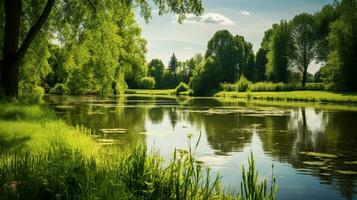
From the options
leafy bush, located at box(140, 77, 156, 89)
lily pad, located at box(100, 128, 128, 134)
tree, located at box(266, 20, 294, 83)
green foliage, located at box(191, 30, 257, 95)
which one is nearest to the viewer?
lily pad, located at box(100, 128, 128, 134)

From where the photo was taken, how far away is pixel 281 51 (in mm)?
80938

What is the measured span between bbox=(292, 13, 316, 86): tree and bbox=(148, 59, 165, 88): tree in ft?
258

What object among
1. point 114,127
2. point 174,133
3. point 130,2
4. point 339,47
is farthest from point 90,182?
point 339,47

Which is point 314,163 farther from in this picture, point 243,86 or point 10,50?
point 243,86

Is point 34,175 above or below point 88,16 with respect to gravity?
below

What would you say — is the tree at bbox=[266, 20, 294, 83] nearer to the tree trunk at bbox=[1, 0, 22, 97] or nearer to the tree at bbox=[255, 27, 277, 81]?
the tree at bbox=[255, 27, 277, 81]

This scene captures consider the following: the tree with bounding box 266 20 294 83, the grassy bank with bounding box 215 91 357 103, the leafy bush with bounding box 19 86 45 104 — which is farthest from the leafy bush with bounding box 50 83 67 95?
the leafy bush with bounding box 19 86 45 104

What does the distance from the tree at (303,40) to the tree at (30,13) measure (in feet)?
220

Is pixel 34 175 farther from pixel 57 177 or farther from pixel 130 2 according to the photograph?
pixel 130 2

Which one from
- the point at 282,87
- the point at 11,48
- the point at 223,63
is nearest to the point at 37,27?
the point at 11,48

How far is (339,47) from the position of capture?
57406 mm

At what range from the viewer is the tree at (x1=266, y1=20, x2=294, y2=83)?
8075 centimetres

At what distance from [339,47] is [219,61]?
138ft

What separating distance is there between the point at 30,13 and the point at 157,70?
142487mm
